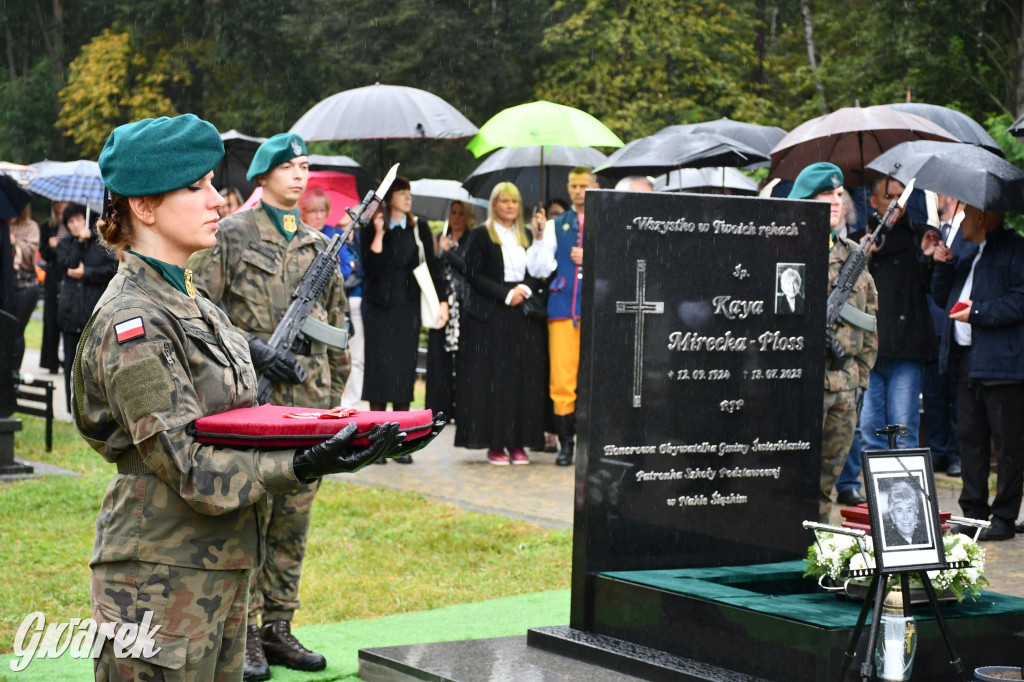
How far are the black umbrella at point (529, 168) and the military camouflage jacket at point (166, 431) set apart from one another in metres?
9.88

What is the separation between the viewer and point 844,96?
2492 centimetres

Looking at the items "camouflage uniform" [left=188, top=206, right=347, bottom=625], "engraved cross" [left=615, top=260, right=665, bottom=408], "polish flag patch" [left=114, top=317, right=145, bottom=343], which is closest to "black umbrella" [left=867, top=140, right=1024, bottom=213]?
"engraved cross" [left=615, top=260, right=665, bottom=408]

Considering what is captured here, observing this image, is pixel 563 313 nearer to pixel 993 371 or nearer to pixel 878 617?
pixel 993 371

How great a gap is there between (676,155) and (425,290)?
2400 mm

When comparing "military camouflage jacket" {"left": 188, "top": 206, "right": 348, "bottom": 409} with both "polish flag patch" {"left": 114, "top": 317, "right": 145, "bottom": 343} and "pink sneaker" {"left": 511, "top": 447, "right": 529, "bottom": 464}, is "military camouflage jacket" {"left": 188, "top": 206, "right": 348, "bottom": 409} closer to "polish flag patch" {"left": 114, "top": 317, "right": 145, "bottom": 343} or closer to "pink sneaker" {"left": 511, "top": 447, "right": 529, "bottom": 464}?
"polish flag patch" {"left": 114, "top": 317, "right": 145, "bottom": 343}

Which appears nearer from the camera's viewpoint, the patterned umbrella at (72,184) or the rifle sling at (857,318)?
Result: the rifle sling at (857,318)

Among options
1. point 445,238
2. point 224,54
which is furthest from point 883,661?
point 224,54

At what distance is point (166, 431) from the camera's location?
331 cm

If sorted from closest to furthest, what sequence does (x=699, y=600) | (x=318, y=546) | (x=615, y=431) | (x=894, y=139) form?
(x=699, y=600) < (x=615, y=431) < (x=318, y=546) < (x=894, y=139)

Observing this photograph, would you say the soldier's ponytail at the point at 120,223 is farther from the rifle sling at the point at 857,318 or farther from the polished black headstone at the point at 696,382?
the rifle sling at the point at 857,318

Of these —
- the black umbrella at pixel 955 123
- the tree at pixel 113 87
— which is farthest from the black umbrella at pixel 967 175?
the tree at pixel 113 87

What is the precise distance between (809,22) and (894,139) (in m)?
19.7

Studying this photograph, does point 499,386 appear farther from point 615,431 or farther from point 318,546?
point 615,431

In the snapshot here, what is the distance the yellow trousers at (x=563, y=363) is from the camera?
475 inches
